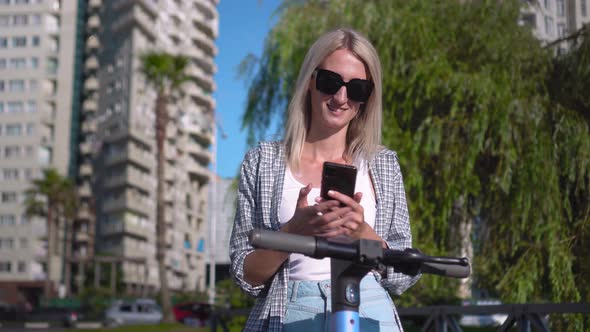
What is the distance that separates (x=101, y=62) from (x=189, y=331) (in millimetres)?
56917

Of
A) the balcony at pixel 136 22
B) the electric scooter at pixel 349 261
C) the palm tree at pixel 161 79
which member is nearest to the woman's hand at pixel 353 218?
the electric scooter at pixel 349 261

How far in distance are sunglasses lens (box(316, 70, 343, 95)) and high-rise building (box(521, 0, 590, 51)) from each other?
725 centimetres

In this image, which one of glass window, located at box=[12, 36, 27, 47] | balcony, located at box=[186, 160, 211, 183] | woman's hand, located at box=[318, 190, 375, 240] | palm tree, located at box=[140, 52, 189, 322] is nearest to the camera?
woman's hand, located at box=[318, 190, 375, 240]

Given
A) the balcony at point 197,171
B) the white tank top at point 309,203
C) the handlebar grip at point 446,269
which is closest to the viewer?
the handlebar grip at point 446,269

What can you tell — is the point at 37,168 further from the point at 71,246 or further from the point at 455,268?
the point at 455,268

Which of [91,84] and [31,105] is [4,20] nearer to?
[31,105]

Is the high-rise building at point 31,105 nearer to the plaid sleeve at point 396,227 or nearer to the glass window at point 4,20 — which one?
the glass window at point 4,20

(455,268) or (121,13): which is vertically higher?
(121,13)

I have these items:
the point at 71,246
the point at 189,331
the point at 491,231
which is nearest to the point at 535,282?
the point at 491,231

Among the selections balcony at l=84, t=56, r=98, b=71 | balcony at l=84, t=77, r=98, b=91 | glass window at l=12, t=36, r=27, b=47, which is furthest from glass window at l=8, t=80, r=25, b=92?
balcony at l=84, t=56, r=98, b=71

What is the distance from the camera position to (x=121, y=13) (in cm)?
8331

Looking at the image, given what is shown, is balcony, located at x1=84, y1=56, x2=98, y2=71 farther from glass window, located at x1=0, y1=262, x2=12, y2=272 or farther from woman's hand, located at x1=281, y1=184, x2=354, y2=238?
woman's hand, located at x1=281, y1=184, x2=354, y2=238

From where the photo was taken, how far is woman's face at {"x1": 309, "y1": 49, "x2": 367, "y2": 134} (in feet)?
8.68

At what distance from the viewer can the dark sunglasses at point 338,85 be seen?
104 inches
